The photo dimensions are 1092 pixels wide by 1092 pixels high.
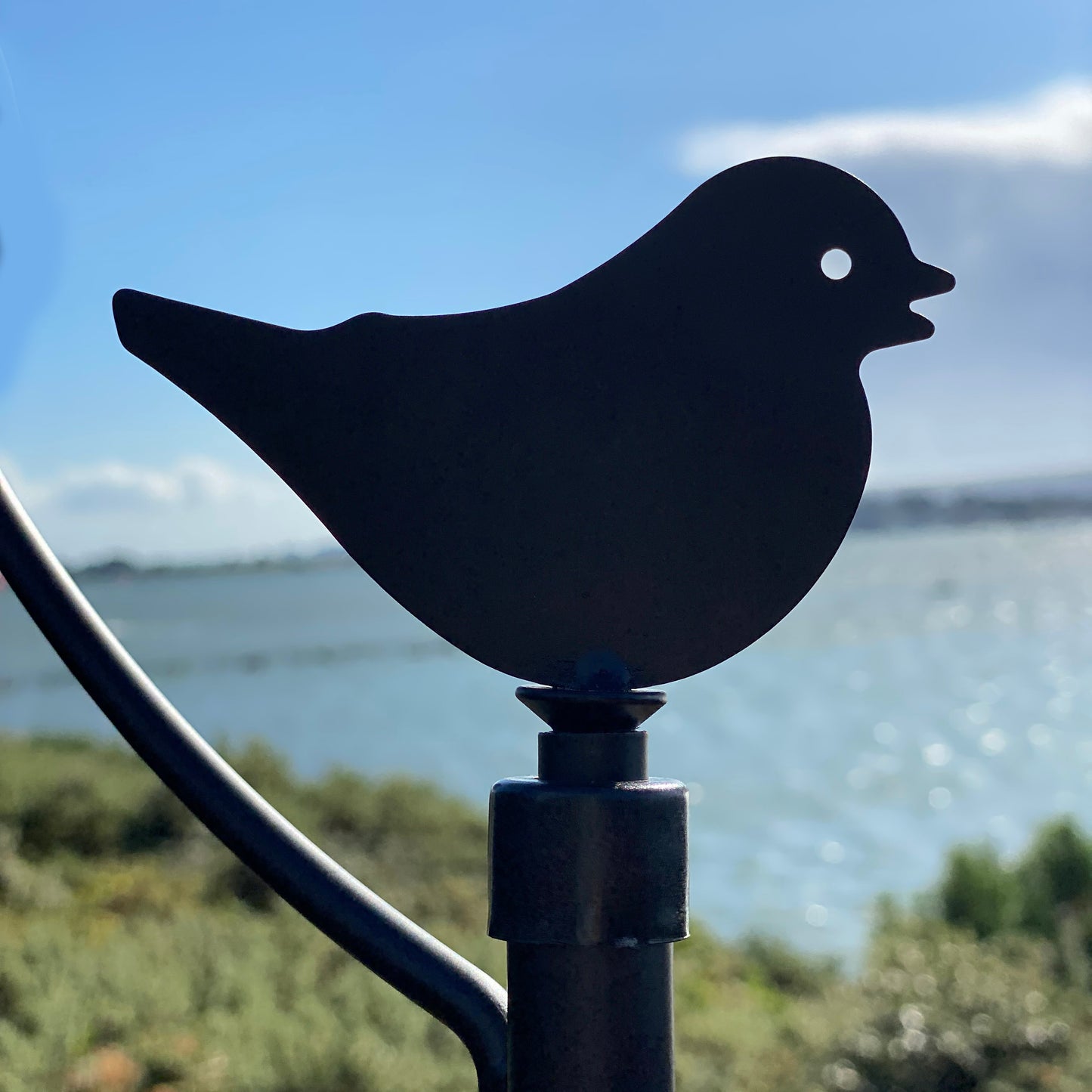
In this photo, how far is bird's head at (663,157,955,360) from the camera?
45 centimetres

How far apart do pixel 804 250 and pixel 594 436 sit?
10 centimetres

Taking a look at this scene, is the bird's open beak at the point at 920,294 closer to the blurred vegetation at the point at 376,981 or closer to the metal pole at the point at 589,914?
the metal pole at the point at 589,914

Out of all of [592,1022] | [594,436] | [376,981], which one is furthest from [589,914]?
[376,981]

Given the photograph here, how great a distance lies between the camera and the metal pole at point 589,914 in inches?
16.3

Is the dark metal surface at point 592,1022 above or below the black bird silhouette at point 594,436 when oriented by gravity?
below

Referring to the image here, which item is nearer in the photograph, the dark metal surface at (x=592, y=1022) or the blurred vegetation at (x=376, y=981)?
the dark metal surface at (x=592, y=1022)

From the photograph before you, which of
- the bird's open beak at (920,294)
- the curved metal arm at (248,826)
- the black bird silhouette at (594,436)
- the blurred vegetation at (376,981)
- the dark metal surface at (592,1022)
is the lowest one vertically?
the blurred vegetation at (376,981)

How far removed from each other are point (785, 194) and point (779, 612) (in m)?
0.15

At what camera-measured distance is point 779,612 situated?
44cm

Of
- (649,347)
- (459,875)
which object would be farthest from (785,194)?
(459,875)

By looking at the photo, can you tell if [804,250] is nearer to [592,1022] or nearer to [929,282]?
[929,282]

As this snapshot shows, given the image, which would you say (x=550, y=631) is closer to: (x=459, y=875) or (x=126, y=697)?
(x=126, y=697)

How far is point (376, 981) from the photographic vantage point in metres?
2.76

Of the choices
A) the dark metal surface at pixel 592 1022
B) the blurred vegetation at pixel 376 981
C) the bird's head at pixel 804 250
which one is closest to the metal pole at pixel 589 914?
the dark metal surface at pixel 592 1022
